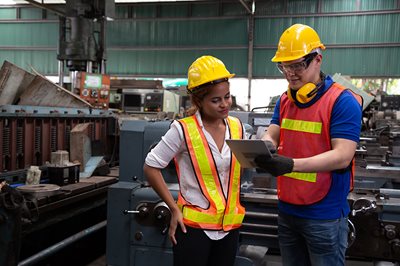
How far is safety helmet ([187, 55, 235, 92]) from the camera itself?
1.24 meters

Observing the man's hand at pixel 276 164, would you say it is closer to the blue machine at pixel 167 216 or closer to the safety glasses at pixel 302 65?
the safety glasses at pixel 302 65

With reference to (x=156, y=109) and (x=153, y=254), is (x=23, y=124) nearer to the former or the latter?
(x=153, y=254)

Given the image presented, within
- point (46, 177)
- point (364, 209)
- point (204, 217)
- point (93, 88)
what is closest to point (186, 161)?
point (204, 217)

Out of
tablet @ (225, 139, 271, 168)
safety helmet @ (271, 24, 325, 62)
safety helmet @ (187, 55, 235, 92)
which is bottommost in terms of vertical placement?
tablet @ (225, 139, 271, 168)

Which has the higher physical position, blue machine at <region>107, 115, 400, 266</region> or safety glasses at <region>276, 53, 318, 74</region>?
safety glasses at <region>276, 53, 318, 74</region>

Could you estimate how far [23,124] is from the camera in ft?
8.96

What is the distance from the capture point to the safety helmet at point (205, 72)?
124 cm

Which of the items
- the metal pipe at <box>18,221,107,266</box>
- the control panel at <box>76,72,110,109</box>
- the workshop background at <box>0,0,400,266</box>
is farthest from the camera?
the control panel at <box>76,72,110,109</box>

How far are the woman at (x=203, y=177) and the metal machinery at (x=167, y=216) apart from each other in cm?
44

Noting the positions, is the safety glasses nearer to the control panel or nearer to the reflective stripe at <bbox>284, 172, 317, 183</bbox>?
the reflective stripe at <bbox>284, 172, 317, 183</bbox>

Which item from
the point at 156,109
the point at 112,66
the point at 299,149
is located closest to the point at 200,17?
the point at 112,66

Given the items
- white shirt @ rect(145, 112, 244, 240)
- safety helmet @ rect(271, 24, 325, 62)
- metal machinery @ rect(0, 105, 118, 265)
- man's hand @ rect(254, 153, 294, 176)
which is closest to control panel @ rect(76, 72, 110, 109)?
metal machinery @ rect(0, 105, 118, 265)

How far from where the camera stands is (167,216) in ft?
5.44

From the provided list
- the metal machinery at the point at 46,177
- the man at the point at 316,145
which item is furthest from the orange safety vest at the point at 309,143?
the metal machinery at the point at 46,177
